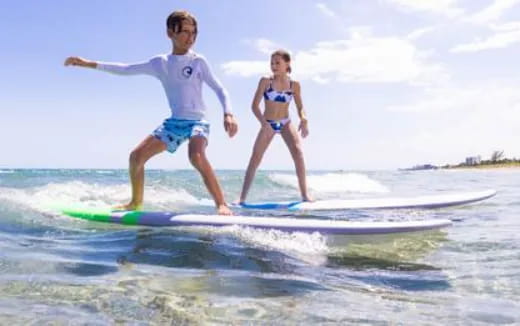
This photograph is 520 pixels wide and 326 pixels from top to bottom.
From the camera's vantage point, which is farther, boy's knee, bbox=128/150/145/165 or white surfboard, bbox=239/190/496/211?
white surfboard, bbox=239/190/496/211

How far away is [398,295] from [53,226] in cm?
348

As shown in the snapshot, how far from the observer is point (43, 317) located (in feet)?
7.30

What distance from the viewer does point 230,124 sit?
4961mm

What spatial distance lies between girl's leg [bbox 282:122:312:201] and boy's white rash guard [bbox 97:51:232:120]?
2.50 m

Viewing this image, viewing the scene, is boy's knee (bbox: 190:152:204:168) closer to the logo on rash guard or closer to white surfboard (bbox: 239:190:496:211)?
the logo on rash guard

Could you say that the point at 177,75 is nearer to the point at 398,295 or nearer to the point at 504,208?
the point at 398,295

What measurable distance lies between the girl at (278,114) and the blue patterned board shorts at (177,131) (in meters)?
2.41

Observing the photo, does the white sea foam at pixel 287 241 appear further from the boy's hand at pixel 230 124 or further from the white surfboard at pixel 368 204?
the white surfboard at pixel 368 204

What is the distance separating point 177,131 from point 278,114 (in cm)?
265

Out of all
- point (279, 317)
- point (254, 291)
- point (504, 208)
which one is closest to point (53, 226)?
point (254, 291)

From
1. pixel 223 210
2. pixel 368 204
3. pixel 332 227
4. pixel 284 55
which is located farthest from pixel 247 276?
pixel 284 55

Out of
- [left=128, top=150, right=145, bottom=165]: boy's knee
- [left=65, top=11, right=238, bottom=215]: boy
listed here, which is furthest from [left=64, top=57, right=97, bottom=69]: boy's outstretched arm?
[left=128, top=150, right=145, bottom=165]: boy's knee

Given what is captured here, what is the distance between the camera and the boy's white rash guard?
5164 mm

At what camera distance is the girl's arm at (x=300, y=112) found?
7.54 m
